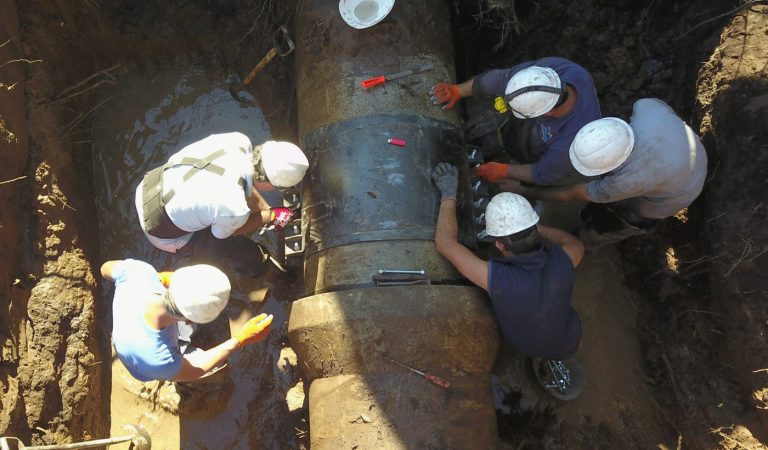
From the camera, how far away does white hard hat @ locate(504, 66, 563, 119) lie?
320 centimetres

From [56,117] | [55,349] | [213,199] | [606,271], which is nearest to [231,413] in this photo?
[55,349]

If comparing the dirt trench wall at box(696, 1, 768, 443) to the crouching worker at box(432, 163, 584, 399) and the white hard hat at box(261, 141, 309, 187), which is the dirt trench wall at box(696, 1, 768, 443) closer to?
the crouching worker at box(432, 163, 584, 399)

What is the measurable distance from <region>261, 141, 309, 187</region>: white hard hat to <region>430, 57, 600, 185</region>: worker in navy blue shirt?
3.29 feet

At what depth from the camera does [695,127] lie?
3838mm

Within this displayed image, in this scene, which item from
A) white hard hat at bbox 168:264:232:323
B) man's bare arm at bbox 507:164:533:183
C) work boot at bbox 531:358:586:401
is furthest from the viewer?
work boot at bbox 531:358:586:401

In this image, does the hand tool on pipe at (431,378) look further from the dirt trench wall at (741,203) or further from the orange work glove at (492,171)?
the dirt trench wall at (741,203)

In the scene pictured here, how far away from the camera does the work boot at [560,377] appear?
3932mm

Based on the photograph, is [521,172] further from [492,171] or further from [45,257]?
[45,257]

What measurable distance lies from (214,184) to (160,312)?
0.81 m

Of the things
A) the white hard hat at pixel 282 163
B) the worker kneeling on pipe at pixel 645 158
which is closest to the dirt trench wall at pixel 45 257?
the white hard hat at pixel 282 163

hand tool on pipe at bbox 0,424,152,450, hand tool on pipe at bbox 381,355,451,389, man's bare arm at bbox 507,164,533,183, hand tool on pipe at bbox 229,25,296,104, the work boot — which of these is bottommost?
hand tool on pipe at bbox 0,424,152,450

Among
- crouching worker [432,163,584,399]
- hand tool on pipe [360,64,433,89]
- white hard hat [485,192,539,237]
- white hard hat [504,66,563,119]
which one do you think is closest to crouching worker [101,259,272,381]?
crouching worker [432,163,584,399]

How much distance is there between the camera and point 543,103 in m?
3.24

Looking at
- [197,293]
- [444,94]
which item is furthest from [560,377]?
[197,293]
